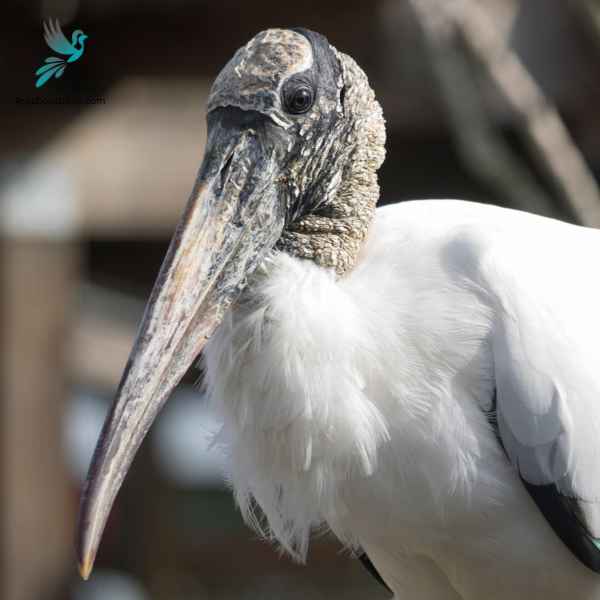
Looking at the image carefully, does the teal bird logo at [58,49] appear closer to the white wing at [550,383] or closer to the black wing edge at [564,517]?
the white wing at [550,383]

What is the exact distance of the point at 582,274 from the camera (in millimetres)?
3111

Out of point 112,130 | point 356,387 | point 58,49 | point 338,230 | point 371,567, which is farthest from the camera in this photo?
point 112,130

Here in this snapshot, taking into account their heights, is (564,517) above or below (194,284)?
below

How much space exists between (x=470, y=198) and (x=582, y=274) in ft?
11.6

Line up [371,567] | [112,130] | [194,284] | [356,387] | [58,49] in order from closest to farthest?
1. [194,284]
2. [356,387]
3. [371,567]
4. [58,49]
5. [112,130]

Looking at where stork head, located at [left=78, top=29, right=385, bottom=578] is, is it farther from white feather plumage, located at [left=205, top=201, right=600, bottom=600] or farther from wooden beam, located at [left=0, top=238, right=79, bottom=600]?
wooden beam, located at [left=0, top=238, right=79, bottom=600]

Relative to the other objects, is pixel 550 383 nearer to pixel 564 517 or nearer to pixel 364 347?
pixel 564 517

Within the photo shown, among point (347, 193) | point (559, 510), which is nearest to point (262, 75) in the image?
point (347, 193)

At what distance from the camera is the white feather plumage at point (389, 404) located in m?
2.92

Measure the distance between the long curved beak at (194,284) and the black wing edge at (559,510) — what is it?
640 millimetres

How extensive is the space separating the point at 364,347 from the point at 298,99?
→ 0.55 m

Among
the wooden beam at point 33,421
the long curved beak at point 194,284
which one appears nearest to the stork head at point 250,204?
the long curved beak at point 194,284

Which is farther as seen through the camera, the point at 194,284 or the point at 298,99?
the point at 298,99

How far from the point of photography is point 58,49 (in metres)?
5.32
